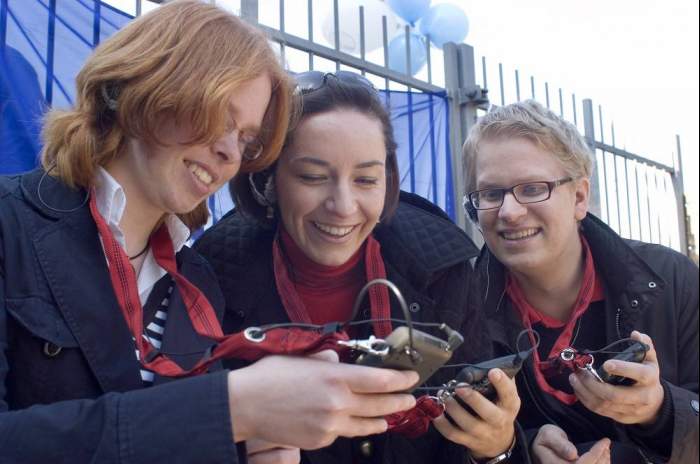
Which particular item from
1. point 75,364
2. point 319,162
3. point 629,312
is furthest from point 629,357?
point 75,364

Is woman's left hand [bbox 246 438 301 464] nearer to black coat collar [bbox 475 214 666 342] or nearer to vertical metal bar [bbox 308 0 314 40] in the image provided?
black coat collar [bbox 475 214 666 342]

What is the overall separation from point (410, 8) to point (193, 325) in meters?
3.79

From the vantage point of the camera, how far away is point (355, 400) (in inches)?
36.9

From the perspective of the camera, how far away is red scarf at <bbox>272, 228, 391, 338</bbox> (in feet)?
5.65

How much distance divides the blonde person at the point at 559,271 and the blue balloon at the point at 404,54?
1712 mm

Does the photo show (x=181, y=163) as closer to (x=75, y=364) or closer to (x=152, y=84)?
(x=152, y=84)

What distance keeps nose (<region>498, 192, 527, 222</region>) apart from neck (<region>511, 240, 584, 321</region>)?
0.68 ft

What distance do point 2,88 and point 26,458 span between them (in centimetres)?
167

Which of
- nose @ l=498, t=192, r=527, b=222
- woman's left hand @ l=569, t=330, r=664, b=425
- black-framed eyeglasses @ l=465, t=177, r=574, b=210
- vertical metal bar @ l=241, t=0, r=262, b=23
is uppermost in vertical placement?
vertical metal bar @ l=241, t=0, r=262, b=23

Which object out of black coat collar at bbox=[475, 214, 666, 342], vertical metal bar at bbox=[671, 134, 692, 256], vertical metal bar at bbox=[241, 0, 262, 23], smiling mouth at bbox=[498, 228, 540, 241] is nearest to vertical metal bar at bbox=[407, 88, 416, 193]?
vertical metal bar at bbox=[241, 0, 262, 23]

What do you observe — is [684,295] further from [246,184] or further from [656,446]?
[246,184]

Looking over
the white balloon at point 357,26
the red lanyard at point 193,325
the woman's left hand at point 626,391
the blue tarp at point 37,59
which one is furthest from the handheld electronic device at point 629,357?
the white balloon at point 357,26

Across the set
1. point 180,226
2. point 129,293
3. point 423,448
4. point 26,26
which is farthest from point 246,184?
point 26,26

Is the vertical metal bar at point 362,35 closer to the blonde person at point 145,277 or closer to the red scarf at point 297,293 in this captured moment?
the red scarf at point 297,293
